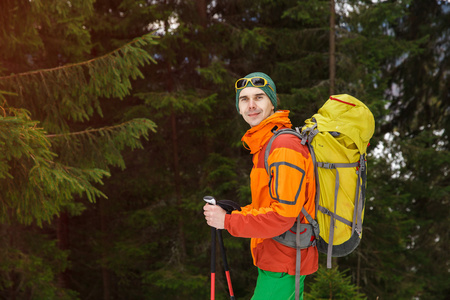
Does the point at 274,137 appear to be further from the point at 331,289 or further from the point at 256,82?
the point at 331,289

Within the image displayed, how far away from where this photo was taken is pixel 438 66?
42.6ft

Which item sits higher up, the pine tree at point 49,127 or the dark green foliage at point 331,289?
the pine tree at point 49,127

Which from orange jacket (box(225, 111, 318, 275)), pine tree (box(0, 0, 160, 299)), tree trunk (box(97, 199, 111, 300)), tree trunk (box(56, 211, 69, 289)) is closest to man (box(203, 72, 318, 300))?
orange jacket (box(225, 111, 318, 275))

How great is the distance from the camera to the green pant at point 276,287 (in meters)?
2.37

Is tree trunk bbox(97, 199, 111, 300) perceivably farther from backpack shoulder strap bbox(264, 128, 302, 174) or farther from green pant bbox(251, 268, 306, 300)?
backpack shoulder strap bbox(264, 128, 302, 174)

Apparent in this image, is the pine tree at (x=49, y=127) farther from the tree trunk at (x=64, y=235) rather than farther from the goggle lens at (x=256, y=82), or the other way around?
the tree trunk at (x=64, y=235)

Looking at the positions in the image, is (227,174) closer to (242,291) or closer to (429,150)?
(242,291)

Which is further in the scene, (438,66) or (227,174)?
(438,66)

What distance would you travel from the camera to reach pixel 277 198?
2.16 m

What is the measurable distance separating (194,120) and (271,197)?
9.55m

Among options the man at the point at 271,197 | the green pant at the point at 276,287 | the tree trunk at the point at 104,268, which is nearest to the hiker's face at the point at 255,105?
the man at the point at 271,197

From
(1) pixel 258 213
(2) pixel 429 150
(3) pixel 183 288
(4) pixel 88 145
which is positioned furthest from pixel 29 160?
(2) pixel 429 150

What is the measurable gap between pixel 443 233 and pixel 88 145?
39.5 feet

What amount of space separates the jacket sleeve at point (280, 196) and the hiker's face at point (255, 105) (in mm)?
279
